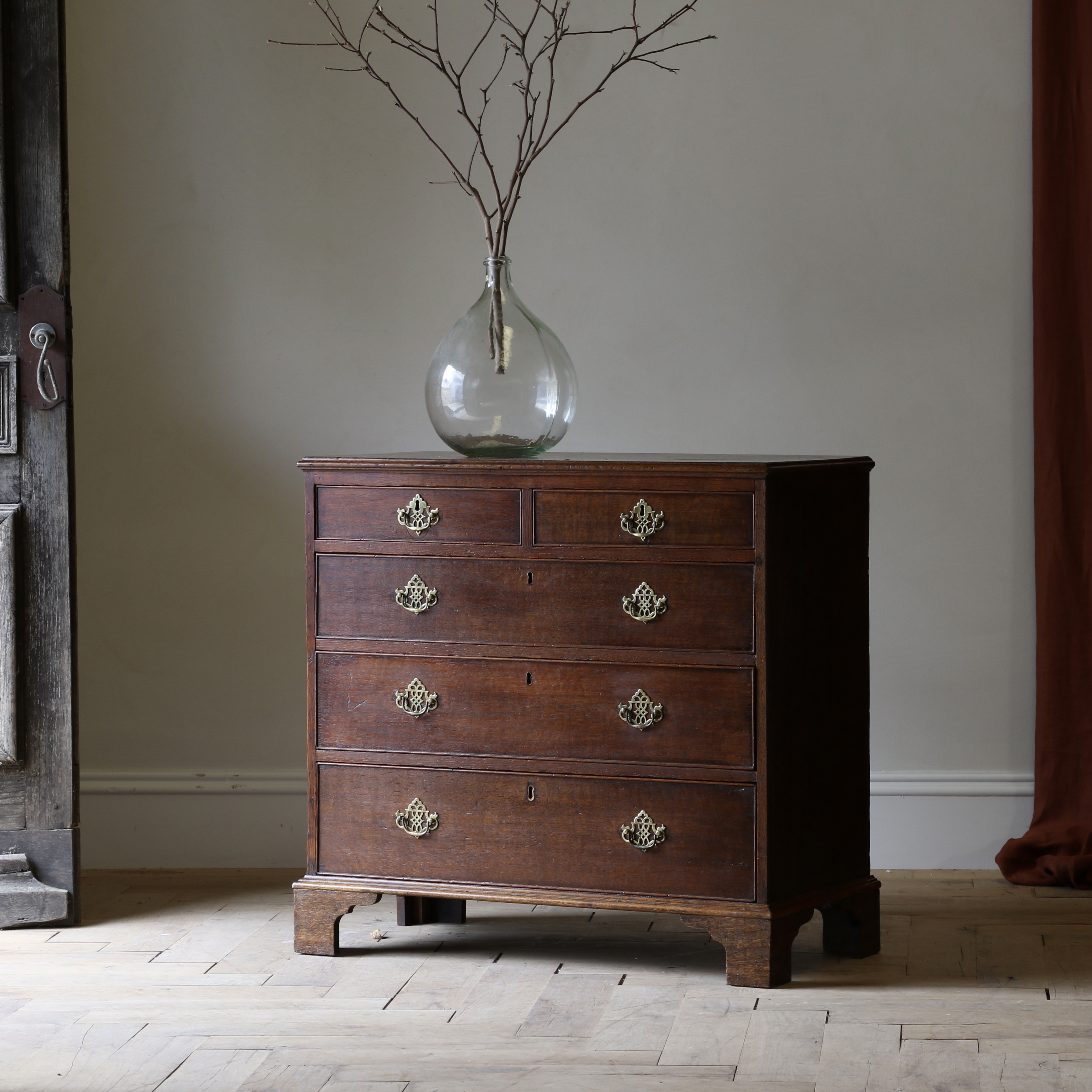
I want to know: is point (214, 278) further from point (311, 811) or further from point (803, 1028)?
point (803, 1028)

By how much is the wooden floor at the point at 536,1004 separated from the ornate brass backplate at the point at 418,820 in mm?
241

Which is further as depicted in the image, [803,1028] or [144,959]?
[144,959]

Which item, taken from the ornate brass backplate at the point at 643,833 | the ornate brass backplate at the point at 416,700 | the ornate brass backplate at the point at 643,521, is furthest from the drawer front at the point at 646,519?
the ornate brass backplate at the point at 643,833

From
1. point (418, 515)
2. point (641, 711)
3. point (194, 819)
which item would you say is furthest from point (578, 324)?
point (194, 819)

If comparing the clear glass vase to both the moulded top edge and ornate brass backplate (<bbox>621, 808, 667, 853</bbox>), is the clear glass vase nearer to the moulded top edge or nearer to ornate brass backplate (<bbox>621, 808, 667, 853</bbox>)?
the moulded top edge

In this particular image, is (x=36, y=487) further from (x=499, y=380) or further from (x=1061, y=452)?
(x=1061, y=452)

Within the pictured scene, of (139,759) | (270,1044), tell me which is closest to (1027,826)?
(270,1044)

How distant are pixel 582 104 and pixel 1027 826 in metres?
1.82

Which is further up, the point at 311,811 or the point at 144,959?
the point at 311,811

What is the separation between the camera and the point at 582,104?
316 centimetres

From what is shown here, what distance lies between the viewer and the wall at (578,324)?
3.17m

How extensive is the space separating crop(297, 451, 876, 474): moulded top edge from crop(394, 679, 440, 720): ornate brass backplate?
39 cm

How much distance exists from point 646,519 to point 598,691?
0.31 metres

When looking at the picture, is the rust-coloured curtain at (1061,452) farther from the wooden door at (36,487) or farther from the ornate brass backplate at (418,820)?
the wooden door at (36,487)
